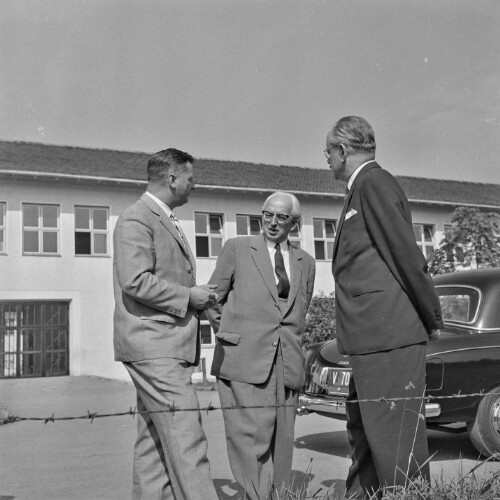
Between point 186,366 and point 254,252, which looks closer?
point 186,366

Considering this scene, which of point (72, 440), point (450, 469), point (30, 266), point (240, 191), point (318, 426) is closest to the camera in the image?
point (450, 469)

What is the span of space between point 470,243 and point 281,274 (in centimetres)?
1673

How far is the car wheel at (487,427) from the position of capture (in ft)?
23.8

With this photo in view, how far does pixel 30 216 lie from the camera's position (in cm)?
2705

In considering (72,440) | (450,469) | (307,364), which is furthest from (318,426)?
(450,469)

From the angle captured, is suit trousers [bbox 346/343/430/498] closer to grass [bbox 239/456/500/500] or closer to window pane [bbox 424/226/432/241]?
grass [bbox 239/456/500/500]

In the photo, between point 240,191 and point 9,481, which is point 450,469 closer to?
point 9,481

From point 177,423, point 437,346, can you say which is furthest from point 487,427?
point 177,423

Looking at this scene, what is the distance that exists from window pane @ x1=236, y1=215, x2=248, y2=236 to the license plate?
22.8 metres

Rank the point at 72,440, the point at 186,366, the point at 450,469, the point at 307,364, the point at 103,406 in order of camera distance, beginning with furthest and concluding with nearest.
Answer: the point at 103,406, the point at 72,440, the point at 307,364, the point at 450,469, the point at 186,366

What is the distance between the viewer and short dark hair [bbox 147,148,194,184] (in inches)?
172

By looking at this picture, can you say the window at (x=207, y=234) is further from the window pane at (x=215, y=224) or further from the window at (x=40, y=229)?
the window at (x=40, y=229)

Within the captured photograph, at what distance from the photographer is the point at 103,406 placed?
15781 millimetres

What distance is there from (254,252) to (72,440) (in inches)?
208
